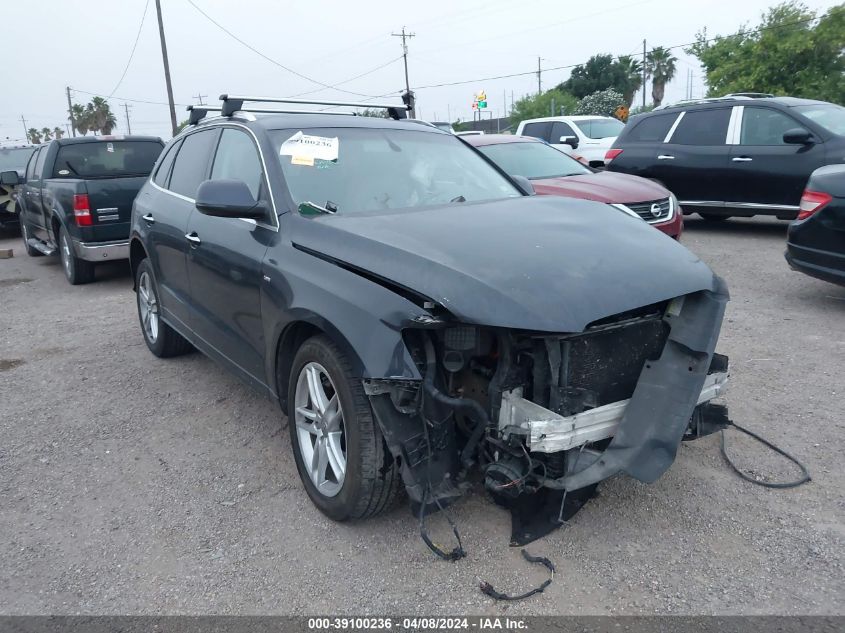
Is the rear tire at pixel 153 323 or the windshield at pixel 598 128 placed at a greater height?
the windshield at pixel 598 128

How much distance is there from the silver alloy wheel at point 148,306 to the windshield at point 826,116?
8.22 meters

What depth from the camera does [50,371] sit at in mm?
5605

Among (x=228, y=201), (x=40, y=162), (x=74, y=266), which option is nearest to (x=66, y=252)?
(x=74, y=266)

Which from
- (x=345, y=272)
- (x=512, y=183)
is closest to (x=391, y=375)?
(x=345, y=272)

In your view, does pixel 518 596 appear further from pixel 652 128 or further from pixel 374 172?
pixel 652 128

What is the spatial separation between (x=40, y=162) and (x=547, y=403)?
33.1ft

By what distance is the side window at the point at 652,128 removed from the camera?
10.6 meters

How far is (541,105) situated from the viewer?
186 ft

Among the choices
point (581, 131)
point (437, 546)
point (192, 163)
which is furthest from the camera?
point (581, 131)

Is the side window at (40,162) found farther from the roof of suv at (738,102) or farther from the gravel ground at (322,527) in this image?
the roof of suv at (738,102)

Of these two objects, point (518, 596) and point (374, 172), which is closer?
point (518, 596)

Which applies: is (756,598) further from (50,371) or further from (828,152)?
(828,152)

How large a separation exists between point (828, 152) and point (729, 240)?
1.68m

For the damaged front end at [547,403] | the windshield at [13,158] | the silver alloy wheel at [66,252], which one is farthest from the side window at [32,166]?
the damaged front end at [547,403]
